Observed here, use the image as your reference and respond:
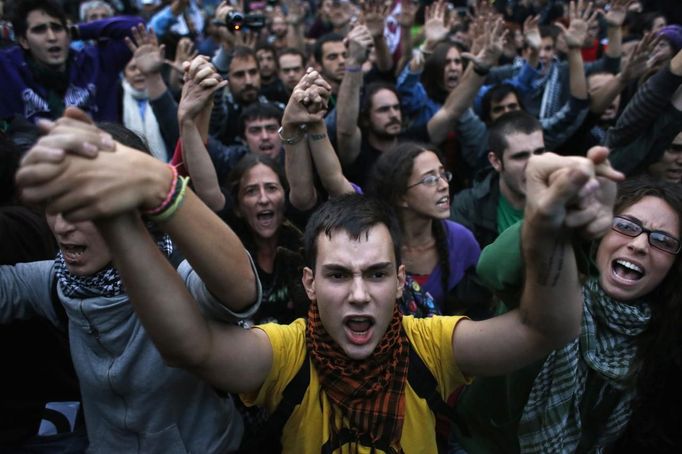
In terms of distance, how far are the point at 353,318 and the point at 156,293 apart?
60 cm

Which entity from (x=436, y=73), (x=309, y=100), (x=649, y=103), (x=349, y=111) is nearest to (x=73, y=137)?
(x=309, y=100)

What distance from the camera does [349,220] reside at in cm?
186

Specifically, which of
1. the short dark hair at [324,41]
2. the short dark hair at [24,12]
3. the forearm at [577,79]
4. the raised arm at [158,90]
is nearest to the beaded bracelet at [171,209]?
the raised arm at [158,90]

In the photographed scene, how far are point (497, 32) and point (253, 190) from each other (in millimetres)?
2539

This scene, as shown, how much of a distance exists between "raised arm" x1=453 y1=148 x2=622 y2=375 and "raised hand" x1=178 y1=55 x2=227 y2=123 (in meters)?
1.42

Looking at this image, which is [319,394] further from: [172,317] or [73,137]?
[73,137]

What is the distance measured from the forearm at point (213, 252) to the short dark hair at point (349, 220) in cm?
46

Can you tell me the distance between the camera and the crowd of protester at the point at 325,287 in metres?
1.33

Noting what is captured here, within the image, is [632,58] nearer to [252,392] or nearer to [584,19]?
[584,19]

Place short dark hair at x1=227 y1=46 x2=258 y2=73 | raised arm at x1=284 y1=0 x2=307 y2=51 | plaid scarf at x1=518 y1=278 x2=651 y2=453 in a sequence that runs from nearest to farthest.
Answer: plaid scarf at x1=518 y1=278 x2=651 y2=453, short dark hair at x1=227 y1=46 x2=258 y2=73, raised arm at x1=284 y1=0 x2=307 y2=51

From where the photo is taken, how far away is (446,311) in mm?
3047

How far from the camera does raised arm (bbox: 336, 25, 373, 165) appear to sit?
3617mm

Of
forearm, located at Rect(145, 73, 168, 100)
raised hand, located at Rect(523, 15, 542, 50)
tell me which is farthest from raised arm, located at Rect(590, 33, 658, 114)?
forearm, located at Rect(145, 73, 168, 100)

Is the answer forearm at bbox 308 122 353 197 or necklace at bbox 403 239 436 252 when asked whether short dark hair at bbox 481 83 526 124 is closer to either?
necklace at bbox 403 239 436 252
